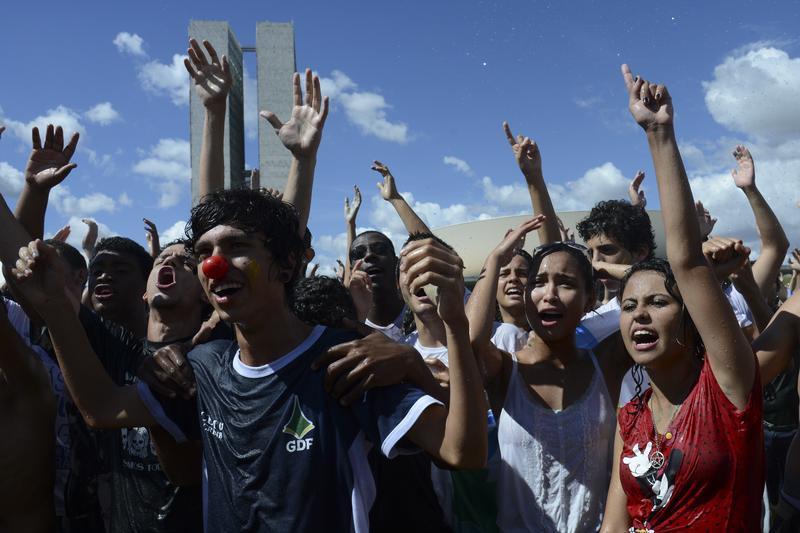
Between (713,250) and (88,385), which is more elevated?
(713,250)

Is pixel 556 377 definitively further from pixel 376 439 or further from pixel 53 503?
pixel 53 503

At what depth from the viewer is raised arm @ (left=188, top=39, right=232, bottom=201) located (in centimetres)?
361

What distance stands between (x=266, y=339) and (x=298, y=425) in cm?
32

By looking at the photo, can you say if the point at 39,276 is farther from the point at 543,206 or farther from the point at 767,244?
the point at 767,244

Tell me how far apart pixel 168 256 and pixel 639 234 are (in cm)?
298

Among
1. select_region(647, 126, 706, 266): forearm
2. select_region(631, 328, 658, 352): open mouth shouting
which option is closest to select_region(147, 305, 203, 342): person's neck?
select_region(631, 328, 658, 352): open mouth shouting

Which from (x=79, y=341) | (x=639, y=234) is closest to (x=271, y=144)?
(x=639, y=234)

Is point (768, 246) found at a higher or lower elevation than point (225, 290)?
higher

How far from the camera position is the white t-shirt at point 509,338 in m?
3.78

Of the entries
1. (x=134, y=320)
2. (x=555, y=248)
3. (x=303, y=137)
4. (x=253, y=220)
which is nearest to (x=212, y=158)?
(x=303, y=137)

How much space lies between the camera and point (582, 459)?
9.04 feet

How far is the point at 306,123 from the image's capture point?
11.8ft

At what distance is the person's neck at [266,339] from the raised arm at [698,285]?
1.24 metres

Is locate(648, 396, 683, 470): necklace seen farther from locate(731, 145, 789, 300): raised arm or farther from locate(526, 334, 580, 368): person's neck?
locate(731, 145, 789, 300): raised arm
